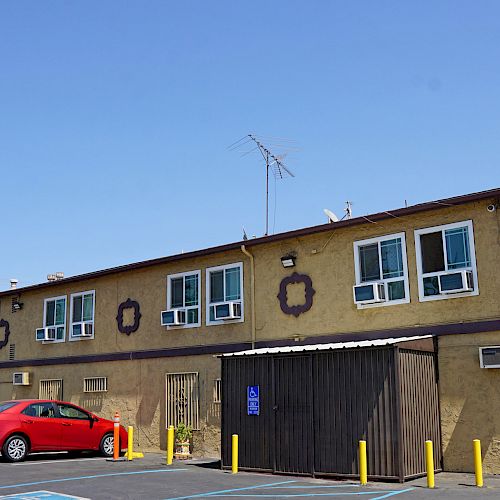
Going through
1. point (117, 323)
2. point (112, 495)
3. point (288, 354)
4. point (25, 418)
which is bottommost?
point (112, 495)

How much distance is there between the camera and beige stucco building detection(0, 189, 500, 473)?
15.5 meters

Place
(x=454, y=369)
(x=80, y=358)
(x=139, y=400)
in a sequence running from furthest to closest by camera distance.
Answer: (x=80, y=358) < (x=139, y=400) < (x=454, y=369)

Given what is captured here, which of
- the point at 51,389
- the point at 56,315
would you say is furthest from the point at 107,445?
the point at 56,315

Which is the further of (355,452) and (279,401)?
(279,401)

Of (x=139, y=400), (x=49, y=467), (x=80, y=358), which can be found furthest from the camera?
(x=80, y=358)

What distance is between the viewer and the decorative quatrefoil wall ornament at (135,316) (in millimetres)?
22969

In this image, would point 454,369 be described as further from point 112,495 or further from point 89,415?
point 89,415

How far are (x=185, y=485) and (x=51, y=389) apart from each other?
12.9m

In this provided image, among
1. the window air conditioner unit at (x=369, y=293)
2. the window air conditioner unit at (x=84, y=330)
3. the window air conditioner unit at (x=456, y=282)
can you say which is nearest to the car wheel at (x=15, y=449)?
the window air conditioner unit at (x=84, y=330)

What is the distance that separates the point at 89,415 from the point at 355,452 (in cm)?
801

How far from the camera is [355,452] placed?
1473 centimetres

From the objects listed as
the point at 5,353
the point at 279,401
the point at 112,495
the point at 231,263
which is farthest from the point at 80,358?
the point at 112,495

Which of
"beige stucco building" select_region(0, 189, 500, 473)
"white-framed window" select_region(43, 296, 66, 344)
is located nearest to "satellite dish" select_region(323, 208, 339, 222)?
"beige stucco building" select_region(0, 189, 500, 473)

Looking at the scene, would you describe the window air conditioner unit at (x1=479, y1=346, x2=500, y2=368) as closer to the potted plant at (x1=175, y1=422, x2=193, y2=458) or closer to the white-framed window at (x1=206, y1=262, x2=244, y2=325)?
the white-framed window at (x1=206, y1=262, x2=244, y2=325)
